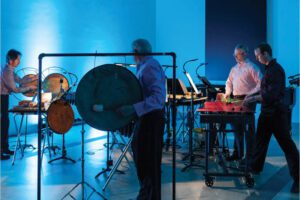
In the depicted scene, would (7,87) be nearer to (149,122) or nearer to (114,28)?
(149,122)

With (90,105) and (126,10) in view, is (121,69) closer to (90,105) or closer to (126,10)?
(90,105)

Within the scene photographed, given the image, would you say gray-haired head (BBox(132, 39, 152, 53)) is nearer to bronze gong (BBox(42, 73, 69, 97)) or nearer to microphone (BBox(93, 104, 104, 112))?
microphone (BBox(93, 104, 104, 112))

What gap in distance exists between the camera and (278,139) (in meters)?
4.03

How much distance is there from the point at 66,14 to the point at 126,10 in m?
1.74

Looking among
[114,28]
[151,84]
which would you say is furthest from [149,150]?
[114,28]

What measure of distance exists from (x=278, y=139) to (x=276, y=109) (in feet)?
1.04

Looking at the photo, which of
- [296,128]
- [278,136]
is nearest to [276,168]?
[278,136]

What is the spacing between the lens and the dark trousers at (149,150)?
287 centimetres

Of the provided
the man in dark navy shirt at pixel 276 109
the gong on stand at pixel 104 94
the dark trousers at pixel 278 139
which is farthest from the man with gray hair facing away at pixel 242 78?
the gong on stand at pixel 104 94

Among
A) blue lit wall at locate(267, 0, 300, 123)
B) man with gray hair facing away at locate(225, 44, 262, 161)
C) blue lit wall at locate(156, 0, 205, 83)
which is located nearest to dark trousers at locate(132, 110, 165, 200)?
man with gray hair facing away at locate(225, 44, 262, 161)

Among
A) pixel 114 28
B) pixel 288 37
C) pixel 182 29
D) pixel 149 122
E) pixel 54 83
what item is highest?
pixel 182 29

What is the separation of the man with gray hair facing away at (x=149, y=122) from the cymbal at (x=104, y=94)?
0.14 meters

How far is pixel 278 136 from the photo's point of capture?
4.02 m

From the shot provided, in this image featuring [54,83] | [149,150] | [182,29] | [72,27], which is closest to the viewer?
[149,150]
